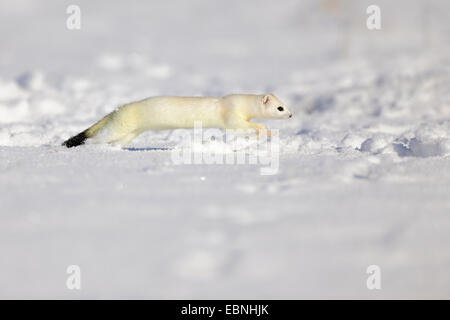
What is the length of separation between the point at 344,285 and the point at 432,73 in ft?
18.6

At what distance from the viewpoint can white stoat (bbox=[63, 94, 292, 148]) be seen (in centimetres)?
374

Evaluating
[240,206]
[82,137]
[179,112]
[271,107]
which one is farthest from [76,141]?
[240,206]

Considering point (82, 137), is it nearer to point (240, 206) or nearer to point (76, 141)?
point (76, 141)

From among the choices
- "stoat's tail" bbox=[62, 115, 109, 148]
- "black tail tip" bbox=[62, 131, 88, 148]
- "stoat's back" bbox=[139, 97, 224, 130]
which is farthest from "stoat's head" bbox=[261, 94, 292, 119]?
"black tail tip" bbox=[62, 131, 88, 148]

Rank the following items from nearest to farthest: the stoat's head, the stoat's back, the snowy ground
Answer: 1. the snowy ground
2. the stoat's back
3. the stoat's head

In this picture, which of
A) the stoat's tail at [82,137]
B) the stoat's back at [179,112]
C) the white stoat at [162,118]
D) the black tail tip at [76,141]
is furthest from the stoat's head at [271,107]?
the black tail tip at [76,141]

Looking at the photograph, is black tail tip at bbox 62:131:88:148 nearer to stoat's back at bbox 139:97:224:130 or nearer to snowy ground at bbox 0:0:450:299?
snowy ground at bbox 0:0:450:299

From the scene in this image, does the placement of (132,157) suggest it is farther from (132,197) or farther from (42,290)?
(42,290)

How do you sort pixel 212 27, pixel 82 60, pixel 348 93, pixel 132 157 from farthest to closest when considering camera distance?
pixel 212 27 → pixel 82 60 → pixel 348 93 → pixel 132 157

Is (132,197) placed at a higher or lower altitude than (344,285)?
higher

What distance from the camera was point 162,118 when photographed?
3725 mm

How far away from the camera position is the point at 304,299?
5.61 ft

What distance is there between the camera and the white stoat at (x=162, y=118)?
12.3ft

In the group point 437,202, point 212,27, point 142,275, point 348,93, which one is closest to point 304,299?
point 142,275
